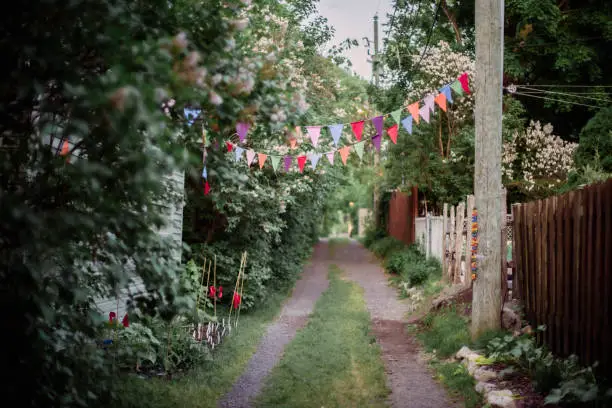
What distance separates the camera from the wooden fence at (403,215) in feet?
75.4

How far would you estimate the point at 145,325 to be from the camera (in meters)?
7.66

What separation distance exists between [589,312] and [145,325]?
5.13 meters

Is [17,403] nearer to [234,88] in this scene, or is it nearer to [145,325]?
[234,88]

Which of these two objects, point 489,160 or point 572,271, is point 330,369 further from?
point 489,160

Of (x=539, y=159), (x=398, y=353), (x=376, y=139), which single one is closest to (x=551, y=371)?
(x=398, y=353)

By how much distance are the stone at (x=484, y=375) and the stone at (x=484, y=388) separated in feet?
0.34

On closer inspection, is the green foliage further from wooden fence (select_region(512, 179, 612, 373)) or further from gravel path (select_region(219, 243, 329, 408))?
gravel path (select_region(219, 243, 329, 408))

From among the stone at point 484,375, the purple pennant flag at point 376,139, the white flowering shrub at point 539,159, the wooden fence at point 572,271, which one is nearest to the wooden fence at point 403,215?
the white flowering shrub at point 539,159

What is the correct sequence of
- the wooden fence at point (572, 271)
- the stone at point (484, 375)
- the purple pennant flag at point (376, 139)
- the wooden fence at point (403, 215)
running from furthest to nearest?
the wooden fence at point (403, 215)
the purple pennant flag at point (376, 139)
the stone at point (484, 375)
the wooden fence at point (572, 271)

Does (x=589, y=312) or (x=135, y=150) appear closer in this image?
(x=135, y=150)

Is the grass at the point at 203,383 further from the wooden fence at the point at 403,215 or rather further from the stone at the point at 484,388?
the wooden fence at the point at 403,215

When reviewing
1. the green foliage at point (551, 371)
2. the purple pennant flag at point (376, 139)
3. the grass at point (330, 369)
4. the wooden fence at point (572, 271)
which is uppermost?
the purple pennant flag at point (376, 139)

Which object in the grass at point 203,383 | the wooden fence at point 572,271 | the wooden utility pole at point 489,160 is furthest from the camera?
the wooden utility pole at point 489,160

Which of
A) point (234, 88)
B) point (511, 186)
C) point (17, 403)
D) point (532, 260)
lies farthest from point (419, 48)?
point (17, 403)
